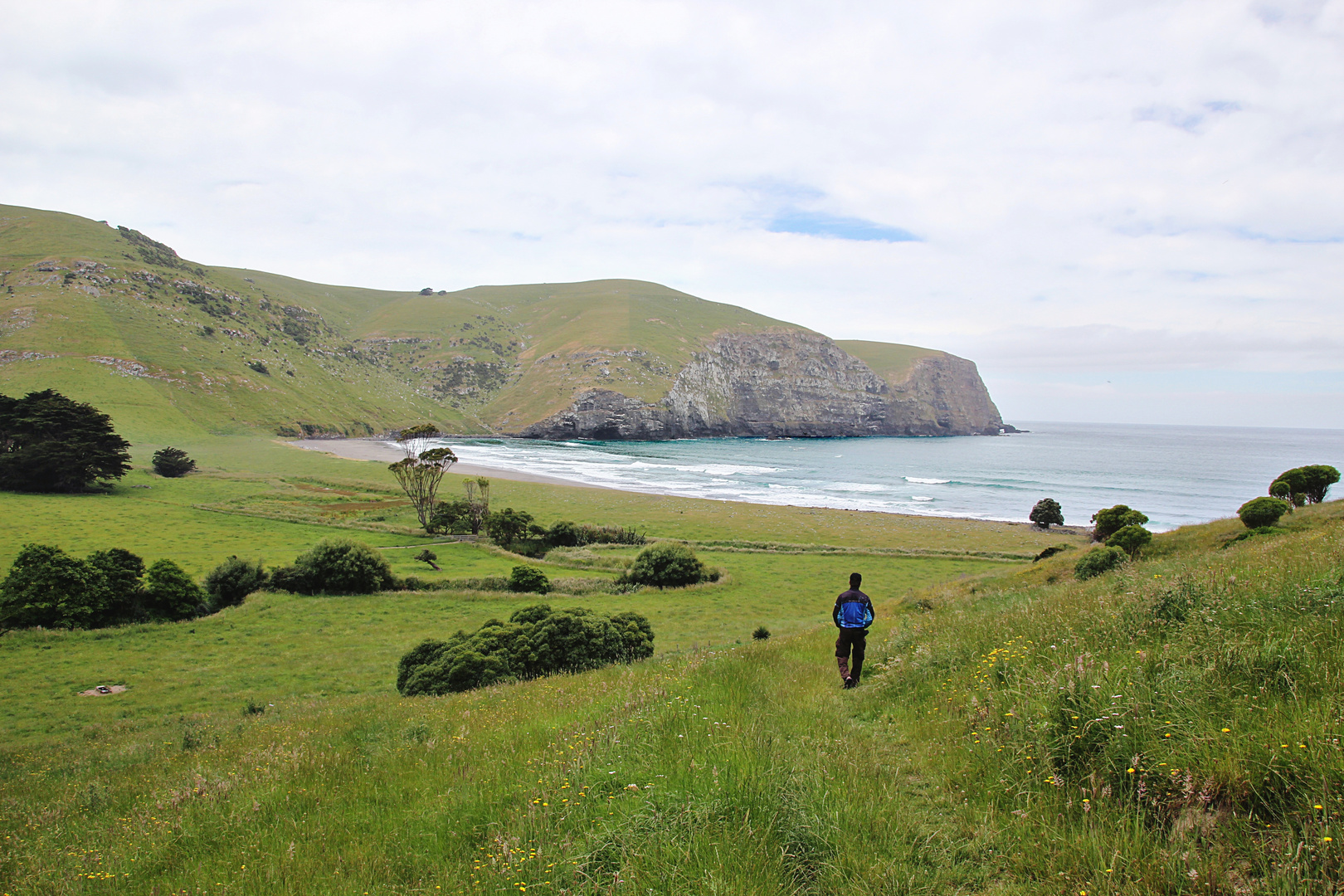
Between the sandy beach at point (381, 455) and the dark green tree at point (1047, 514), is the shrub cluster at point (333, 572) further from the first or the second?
the dark green tree at point (1047, 514)

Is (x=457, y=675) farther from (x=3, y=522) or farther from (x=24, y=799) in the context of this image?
(x=3, y=522)

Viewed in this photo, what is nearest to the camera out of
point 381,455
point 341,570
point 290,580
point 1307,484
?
point 1307,484

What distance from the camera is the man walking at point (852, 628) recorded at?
9672 mm

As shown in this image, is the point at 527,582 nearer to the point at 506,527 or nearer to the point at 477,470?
the point at 506,527

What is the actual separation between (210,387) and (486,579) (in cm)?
13142

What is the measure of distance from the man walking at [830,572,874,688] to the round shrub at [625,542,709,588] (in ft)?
88.5

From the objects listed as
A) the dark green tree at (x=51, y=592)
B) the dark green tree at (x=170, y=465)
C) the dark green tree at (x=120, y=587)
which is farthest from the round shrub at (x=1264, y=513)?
the dark green tree at (x=170, y=465)

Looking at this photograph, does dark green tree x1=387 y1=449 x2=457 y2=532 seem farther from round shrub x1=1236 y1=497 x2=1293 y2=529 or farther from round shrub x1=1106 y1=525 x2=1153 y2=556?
round shrub x1=1236 y1=497 x2=1293 y2=529

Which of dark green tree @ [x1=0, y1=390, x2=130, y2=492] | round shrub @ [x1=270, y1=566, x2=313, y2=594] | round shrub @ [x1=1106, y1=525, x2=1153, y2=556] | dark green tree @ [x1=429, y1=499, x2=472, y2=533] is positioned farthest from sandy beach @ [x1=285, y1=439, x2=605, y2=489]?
round shrub @ [x1=1106, y1=525, x2=1153, y2=556]

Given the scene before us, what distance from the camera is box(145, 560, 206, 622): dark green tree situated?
26.1 metres

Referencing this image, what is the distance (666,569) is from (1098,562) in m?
22.7

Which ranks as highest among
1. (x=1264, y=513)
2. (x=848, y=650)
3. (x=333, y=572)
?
(x=1264, y=513)

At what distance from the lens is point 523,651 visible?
1741 centimetres

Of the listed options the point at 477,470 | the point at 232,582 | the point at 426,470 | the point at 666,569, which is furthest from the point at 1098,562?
the point at 477,470
